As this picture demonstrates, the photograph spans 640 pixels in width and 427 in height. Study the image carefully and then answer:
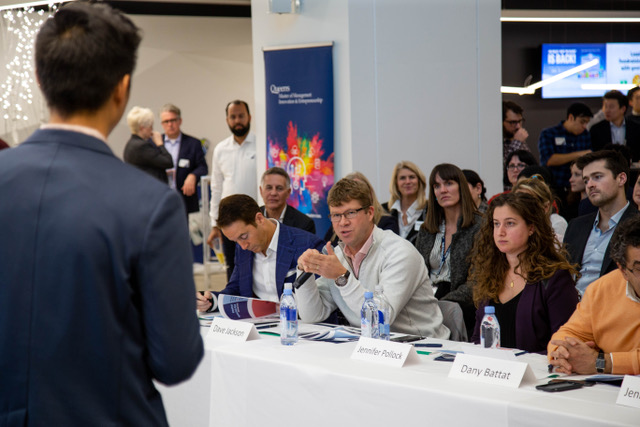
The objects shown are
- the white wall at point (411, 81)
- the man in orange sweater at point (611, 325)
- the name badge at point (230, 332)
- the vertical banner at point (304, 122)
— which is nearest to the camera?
the man in orange sweater at point (611, 325)

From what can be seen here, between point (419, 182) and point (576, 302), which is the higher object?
point (419, 182)

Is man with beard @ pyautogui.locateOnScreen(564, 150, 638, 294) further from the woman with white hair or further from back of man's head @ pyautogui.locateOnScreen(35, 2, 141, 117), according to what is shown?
the woman with white hair

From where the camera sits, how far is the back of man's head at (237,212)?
340 cm

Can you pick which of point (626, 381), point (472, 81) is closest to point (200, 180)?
point (472, 81)

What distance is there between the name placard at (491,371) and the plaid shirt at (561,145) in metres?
5.43

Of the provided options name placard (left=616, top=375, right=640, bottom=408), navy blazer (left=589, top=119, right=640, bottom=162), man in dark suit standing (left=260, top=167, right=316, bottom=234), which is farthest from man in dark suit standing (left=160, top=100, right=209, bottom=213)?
name placard (left=616, top=375, right=640, bottom=408)

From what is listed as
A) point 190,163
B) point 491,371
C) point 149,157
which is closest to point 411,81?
point 149,157

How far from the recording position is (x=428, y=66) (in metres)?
5.93

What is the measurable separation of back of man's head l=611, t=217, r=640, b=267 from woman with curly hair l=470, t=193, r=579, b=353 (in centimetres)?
39

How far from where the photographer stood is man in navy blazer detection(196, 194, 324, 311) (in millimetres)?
3416

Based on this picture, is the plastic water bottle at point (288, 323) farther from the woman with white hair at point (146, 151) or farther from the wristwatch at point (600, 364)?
the woman with white hair at point (146, 151)

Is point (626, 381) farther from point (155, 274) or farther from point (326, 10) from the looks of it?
point (326, 10)

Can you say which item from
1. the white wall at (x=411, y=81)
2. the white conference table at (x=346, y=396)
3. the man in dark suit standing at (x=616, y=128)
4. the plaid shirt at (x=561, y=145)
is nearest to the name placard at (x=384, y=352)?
the white conference table at (x=346, y=396)

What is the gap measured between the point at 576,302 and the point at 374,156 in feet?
10.7
